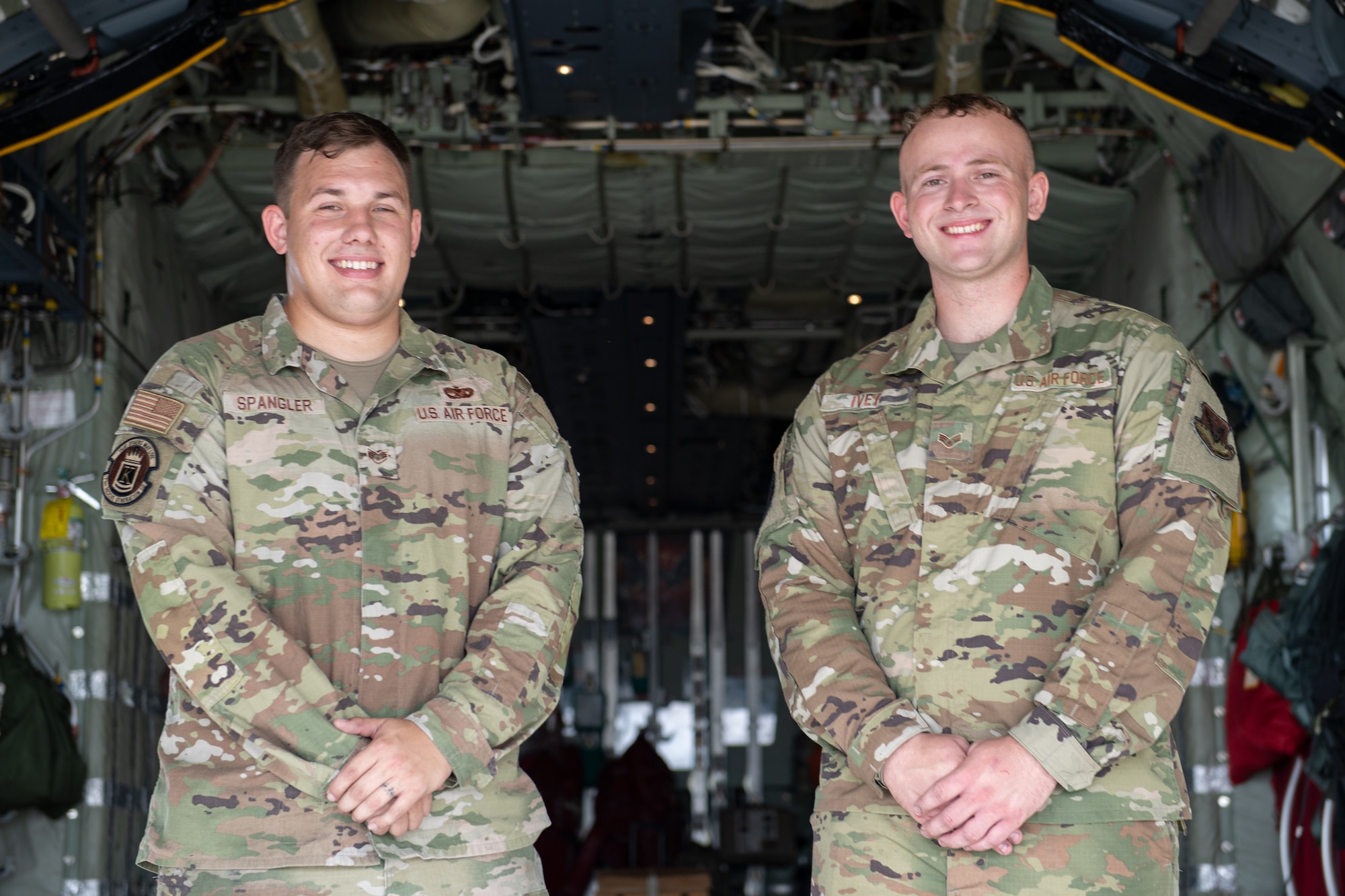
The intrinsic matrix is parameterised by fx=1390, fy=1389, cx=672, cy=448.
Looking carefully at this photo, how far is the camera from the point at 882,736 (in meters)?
2.30

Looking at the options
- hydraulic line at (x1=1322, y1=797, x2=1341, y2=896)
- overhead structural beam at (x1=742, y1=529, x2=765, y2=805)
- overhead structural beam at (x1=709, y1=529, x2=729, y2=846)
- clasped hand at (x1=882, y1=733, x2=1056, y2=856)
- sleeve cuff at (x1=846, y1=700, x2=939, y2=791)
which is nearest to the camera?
clasped hand at (x1=882, y1=733, x2=1056, y2=856)

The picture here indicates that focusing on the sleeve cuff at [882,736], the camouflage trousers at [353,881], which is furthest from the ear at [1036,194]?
the camouflage trousers at [353,881]

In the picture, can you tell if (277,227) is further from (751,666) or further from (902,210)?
(751,666)

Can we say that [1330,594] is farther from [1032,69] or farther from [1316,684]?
[1032,69]

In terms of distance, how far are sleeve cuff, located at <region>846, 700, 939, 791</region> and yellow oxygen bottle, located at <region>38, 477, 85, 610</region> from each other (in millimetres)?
4094

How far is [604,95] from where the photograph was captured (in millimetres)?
5758

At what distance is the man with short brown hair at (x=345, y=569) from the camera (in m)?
2.24

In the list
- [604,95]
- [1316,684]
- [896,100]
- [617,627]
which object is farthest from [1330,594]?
[617,627]

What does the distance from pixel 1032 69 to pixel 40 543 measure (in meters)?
4.76

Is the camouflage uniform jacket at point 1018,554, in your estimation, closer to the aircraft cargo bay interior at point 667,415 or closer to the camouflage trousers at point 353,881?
the aircraft cargo bay interior at point 667,415

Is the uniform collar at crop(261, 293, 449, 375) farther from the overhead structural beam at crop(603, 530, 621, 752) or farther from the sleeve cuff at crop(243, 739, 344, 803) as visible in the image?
the overhead structural beam at crop(603, 530, 621, 752)

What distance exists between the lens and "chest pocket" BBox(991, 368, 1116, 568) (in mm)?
2453

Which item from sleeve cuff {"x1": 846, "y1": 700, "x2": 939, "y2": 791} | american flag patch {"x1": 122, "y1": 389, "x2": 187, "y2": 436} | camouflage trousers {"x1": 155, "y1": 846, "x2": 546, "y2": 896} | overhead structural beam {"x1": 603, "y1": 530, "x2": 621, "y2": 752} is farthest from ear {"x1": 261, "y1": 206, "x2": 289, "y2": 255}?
overhead structural beam {"x1": 603, "y1": 530, "x2": 621, "y2": 752}

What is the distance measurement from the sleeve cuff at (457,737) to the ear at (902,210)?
1.28 meters
